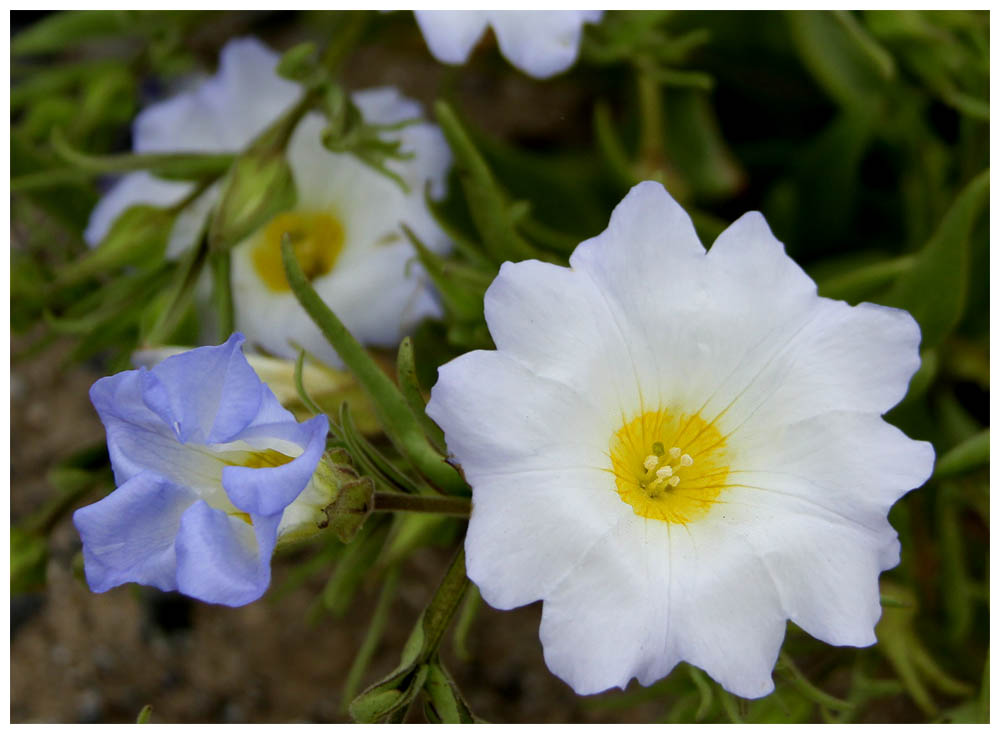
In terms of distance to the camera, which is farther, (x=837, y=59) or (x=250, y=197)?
(x=837, y=59)

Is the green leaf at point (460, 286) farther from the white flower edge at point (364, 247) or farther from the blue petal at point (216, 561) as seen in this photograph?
the blue petal at point (216, 561)

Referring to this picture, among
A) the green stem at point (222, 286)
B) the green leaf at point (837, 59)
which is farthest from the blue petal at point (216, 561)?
the green leaf at point (837, 59)

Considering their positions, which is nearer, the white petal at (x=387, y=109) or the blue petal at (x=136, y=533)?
the blue petal at (x=136, y=533)

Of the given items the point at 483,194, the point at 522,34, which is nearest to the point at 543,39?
the point at 522,34

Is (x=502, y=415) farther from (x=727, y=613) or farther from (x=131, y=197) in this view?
(x=131, y=197)

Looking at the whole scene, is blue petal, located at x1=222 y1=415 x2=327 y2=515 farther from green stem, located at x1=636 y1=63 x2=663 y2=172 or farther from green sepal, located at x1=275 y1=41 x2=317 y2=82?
green stem, located at x1=636 y1=63 x2=663 y2=172
